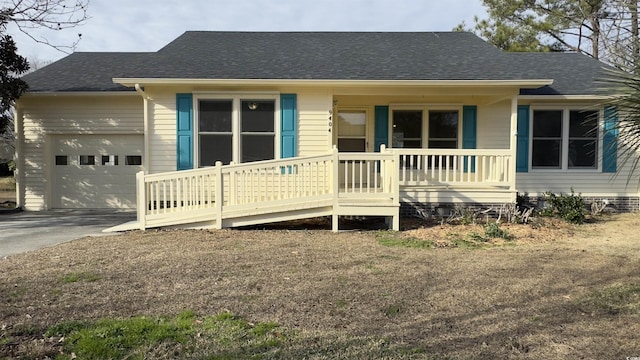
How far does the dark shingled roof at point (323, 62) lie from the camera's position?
33.0 feet

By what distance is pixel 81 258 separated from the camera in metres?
6.01

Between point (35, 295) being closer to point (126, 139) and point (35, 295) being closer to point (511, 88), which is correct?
point (126, 139)

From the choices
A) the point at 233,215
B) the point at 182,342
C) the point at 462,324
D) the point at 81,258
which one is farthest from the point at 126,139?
the point at 462,324

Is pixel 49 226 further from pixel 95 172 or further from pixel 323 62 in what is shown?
pixel 323 62

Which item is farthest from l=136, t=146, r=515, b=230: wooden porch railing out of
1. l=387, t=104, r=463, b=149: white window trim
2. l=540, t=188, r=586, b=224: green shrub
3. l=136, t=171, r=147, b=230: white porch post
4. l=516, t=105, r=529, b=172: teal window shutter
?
l=516, t=105, r=529, b=172: teal window shutter

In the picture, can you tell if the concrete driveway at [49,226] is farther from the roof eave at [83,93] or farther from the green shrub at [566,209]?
the green shrub at [566,209]

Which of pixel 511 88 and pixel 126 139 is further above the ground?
pixel 511 88

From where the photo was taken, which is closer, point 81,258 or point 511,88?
point 81,258

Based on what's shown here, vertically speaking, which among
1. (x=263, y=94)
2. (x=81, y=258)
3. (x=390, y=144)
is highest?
(x=263, y=94)

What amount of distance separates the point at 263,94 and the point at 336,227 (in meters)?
3.60

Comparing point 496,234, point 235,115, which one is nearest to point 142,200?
point 235,115

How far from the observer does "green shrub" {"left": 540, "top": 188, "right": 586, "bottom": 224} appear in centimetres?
931

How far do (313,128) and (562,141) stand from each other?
6.19 meters

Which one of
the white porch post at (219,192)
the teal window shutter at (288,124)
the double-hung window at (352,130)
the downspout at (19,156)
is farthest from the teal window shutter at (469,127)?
the downspout at (19,156)
